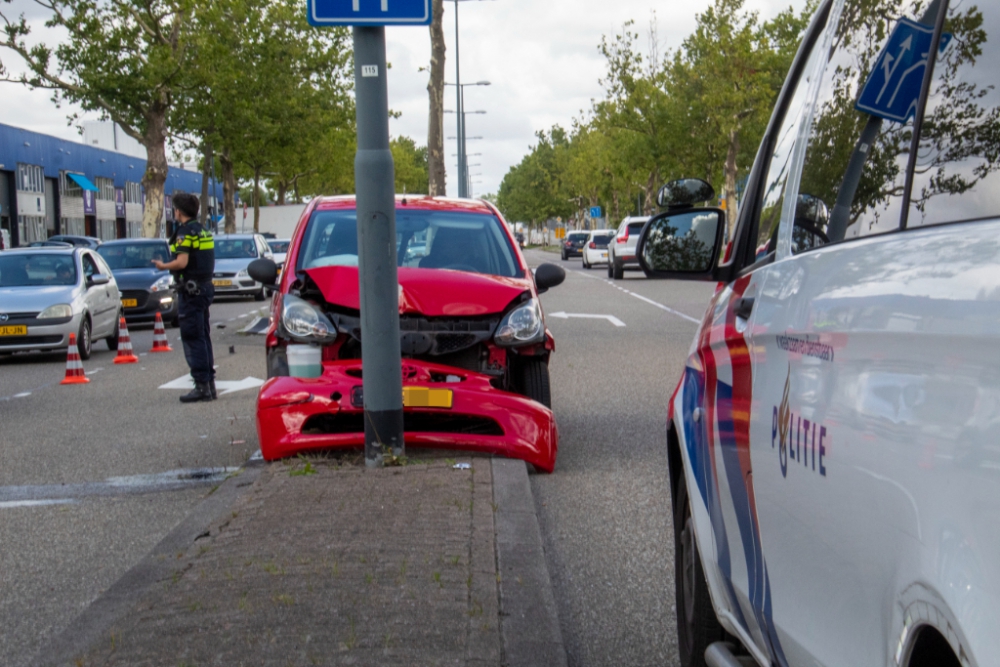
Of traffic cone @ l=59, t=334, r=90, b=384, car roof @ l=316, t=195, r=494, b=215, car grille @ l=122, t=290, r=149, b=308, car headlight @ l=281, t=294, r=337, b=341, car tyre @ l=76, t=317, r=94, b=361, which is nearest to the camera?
car headlight @ l=281, t=294, r=337, b=341

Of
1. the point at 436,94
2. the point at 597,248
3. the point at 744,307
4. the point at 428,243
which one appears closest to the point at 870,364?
the point at 744,307

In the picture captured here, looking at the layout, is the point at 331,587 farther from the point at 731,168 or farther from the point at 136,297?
the point at 731,168

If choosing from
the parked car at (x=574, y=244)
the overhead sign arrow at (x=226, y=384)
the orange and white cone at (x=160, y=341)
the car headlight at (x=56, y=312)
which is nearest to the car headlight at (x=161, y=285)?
the orange and white cone at (x=160, y=341)

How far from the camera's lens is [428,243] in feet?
28.5

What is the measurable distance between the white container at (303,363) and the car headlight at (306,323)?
0.10 meters

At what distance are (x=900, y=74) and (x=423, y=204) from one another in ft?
22.7

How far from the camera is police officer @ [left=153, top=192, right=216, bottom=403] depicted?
11.1 m

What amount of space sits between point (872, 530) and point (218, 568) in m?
3.43

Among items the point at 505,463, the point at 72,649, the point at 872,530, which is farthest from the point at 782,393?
the point at 505,463

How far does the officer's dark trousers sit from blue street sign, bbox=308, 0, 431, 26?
473 cm

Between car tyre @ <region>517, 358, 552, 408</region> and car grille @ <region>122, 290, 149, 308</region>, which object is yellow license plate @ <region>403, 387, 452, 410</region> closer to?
car tyre @ <region>517, 358, 552, 408</region>

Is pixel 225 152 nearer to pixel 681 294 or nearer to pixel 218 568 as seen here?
pixel 681 294

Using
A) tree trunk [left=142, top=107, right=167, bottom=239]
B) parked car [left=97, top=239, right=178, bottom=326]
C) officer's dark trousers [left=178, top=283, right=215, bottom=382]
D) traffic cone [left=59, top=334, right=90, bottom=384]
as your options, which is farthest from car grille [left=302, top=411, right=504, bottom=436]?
tree trunk [left=142, top=107, right=167, bottom=239]

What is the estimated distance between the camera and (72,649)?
3971 millimetres
